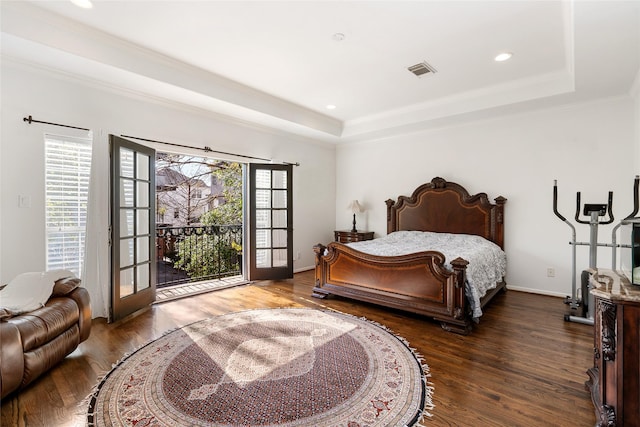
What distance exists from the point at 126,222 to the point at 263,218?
6.76ft

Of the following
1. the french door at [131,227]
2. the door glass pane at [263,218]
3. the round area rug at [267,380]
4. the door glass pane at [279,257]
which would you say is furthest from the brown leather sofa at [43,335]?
the door glass pane at [279,257]

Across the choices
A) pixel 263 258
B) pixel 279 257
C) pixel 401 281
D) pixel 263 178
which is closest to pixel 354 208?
pixel 279 257

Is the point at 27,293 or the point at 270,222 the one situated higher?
the point at 270,222

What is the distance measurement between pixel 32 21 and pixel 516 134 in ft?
18.3

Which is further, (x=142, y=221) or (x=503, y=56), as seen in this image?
(x=142, y=221)

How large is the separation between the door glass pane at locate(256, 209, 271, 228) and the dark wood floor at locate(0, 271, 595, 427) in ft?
4.64

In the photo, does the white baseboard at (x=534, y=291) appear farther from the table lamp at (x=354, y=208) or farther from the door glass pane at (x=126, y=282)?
the door glass pane at (x=126, y=282)

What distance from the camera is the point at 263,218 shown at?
4.99 meters

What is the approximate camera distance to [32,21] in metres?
2.44

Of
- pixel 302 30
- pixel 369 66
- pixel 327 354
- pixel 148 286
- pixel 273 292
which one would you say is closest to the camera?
pixel 327 354

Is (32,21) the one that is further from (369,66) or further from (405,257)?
(405,257)

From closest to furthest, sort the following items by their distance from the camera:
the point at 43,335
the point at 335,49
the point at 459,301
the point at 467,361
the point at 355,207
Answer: the point at 43,335 < the point at 467,361 < the point at 459,301 < the point at 335,49 < the point at 355,207

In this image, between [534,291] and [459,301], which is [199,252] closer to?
[459,301]

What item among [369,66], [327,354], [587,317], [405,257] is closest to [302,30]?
[369,66]
